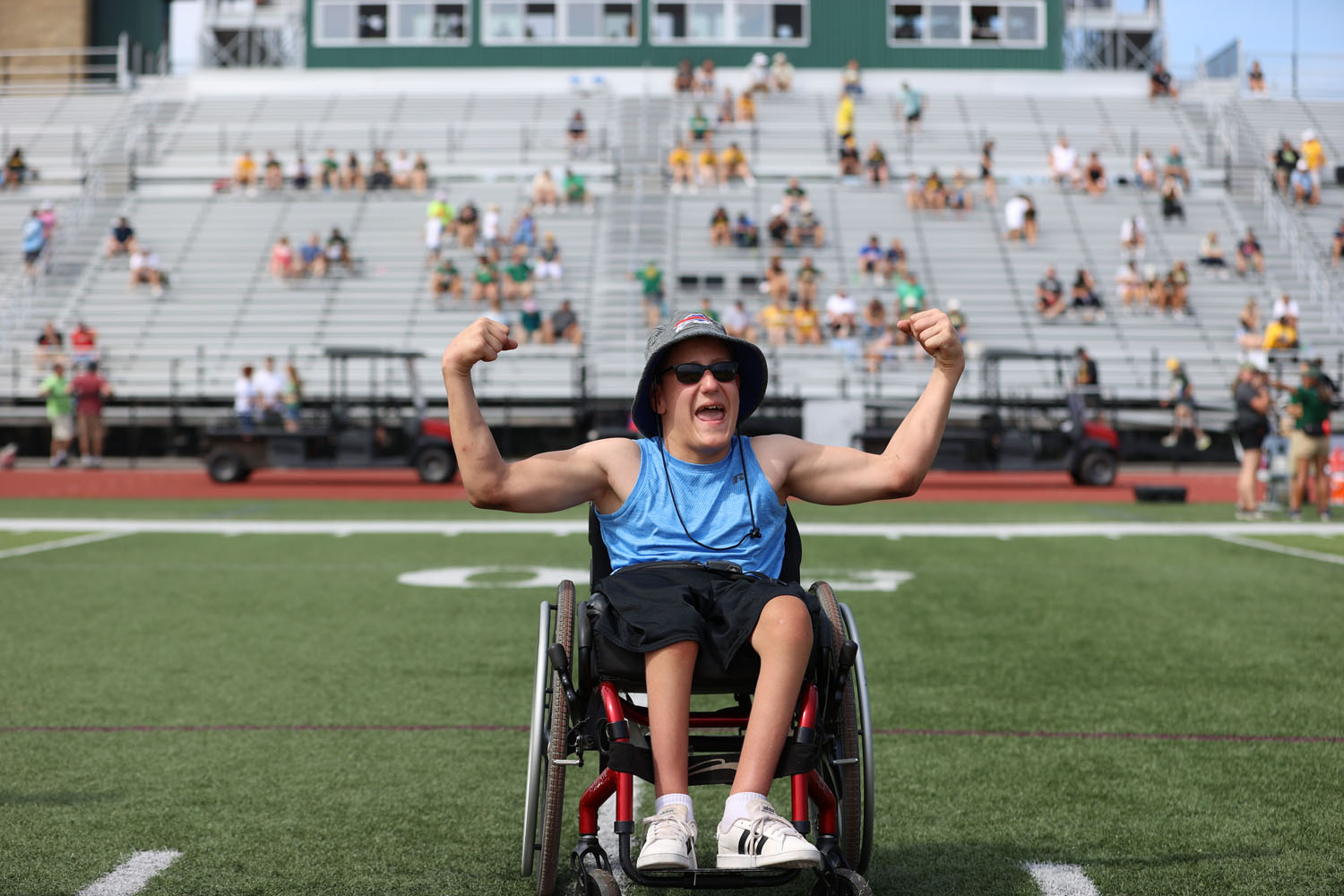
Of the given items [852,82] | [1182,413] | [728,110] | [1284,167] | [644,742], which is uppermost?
[852,82]

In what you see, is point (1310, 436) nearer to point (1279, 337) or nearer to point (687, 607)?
point (1279, 337)

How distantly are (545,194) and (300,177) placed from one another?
19.0 feet

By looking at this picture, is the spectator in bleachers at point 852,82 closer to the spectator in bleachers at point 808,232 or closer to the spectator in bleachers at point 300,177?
the spectator in bleachers at point 808,232

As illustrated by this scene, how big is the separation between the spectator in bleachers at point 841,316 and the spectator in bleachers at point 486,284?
642cm

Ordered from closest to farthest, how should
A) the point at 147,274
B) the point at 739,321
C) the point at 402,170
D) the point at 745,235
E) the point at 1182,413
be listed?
the point at 1182,413, the point at 739,321, the point at 147,274, the point at 745,235, the point at 402,170

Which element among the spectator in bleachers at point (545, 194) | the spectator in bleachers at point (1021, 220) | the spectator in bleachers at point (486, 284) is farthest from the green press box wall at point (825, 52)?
the spectator in bleachers at point (486, 284)

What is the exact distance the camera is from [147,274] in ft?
96.6

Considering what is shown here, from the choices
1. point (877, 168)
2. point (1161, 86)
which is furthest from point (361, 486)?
point (1161, 86)

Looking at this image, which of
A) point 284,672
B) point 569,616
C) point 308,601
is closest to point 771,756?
point 569,616

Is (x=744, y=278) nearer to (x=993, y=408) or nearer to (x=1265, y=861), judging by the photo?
(x=993, y=408)

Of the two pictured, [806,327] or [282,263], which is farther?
[282,263]

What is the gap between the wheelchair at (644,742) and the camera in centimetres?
332

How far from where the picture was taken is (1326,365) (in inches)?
1037

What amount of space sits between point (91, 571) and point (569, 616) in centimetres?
811
